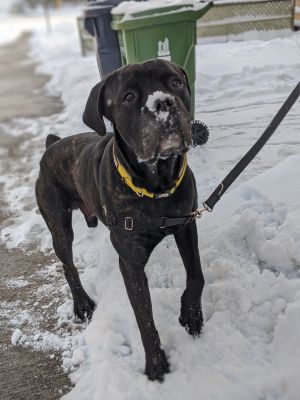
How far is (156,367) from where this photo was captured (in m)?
2.55

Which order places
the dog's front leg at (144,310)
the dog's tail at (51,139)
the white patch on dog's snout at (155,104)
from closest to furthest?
1. the white patch on dog's snout at (155,104)
2. the dog's front leg at (144,310)
3. the dog's tail at (51,139)

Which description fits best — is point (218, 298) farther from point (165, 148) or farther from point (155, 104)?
point (155, 104)

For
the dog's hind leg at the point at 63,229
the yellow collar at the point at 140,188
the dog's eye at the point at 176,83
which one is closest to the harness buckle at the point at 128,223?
the yellow collar at the point at 140,188

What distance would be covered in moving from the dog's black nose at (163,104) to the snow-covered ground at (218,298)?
1300 millimetres

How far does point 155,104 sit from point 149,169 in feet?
1.31

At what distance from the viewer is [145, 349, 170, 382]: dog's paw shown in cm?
255

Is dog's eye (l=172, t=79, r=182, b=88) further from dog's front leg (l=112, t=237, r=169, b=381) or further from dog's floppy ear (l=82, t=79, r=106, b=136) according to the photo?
dog's front leg (l=112, t=237, r=169, b=381)

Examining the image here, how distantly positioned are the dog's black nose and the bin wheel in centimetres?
258

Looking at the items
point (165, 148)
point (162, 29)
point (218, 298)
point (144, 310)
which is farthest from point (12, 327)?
point (162, 29)

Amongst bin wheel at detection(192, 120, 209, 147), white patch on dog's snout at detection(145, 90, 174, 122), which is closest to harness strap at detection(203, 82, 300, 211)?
white patch on dog's snout at detection(145, 90, 174, 122)

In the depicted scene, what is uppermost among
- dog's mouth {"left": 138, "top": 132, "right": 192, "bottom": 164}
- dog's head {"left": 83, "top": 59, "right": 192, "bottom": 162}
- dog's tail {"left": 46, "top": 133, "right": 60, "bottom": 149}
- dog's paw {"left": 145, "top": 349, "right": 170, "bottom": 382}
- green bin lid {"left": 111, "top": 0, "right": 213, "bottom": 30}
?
dog's head {"left": 83, "top": 59, "right": 192, "bottom": 162}

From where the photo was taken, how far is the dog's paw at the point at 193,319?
8.98 ft

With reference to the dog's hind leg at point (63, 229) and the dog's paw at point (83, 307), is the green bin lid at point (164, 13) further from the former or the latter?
the dog's paw at point (83, 307)

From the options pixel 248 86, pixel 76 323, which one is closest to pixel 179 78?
pixel 76 323
